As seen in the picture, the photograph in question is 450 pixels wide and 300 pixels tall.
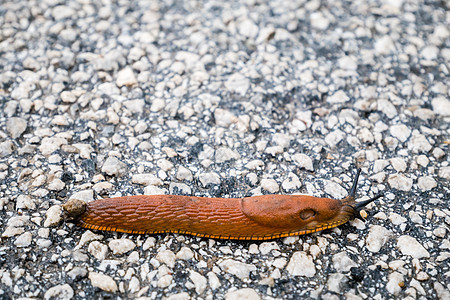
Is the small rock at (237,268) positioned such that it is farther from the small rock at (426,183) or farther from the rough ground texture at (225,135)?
the small rock at (426,183)

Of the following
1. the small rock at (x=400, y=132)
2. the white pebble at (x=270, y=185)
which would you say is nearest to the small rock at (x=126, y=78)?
the white pebble at (x=270, y=185)

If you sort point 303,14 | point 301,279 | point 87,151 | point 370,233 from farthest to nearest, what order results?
point 303,14 → point 87,151 → point 370,233 → point 301,279

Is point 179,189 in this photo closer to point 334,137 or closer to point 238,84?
point 238,84

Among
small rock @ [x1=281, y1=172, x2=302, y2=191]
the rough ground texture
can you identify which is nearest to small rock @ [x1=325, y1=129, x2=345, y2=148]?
the rough ground texture

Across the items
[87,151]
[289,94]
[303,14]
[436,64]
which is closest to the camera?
[87,151]

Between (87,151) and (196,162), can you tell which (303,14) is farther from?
(87,151)

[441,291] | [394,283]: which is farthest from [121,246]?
[441,291]

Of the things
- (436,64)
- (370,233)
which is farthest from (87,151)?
(436,64)
